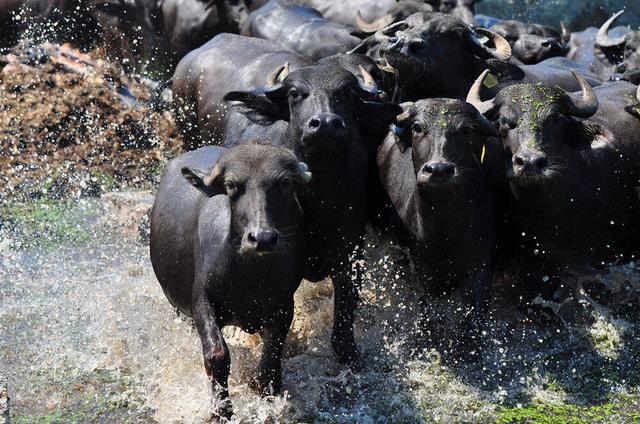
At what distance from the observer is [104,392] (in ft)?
28.1

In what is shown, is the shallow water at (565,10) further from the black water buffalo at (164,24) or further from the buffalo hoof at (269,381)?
the buffalo hoof at (269,381)

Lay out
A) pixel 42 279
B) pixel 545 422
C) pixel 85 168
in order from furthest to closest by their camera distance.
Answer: pixel 85 168 → pixel 42 279 → pixel 545 422

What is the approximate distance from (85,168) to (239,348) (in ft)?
17.8

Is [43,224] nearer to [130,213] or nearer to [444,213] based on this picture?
[130,213]

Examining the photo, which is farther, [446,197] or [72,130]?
[72,130]

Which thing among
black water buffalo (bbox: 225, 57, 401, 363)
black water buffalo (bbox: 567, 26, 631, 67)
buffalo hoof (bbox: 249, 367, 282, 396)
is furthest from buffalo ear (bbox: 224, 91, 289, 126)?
black water buffalo (bbox: 567, 26, 631, 67)

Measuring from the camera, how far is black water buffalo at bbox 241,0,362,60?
1378cm

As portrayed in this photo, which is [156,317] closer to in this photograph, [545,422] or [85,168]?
[545,422]

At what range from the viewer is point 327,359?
29.7 ft

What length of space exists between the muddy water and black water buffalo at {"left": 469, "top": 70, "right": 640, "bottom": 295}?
1.29 ft

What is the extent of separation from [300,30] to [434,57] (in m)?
4.17

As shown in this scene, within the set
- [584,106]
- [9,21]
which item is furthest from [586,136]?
[9,21]

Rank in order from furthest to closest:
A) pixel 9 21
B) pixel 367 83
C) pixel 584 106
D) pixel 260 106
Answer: pixel 9 21 → pixel 584 106 → pixel 367 83 → pixel 260 106

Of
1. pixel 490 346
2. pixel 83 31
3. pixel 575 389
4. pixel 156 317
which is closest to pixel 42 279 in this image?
pixel 156 317
